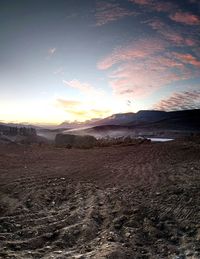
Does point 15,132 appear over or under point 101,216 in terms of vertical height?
over

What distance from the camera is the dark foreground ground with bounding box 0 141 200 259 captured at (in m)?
5.04

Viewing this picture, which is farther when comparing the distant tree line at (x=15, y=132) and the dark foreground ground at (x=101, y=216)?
the distant tree line at (x=15, y=132)

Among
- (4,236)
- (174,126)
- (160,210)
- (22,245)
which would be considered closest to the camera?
(22,245)

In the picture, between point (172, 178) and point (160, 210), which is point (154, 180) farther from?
point (160, 210)

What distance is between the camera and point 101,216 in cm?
660

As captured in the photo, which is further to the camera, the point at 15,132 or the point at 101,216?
the point at 15,132

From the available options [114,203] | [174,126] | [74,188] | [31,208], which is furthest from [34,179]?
[174,126]

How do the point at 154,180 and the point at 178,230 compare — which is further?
the point at 154,180

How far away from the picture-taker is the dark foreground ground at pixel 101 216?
504 centimetres

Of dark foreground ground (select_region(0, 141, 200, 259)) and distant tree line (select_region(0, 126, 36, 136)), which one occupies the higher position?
distant tree line (select_region(0, 126, 36, 136))

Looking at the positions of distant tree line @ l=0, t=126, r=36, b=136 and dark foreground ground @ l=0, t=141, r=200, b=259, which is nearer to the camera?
dark foreground ground @ l=0, t=141, r=200, b=259

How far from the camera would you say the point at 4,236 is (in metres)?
5.55

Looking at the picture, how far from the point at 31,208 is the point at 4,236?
1.79 meters

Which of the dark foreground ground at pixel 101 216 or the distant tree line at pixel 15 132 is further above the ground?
the distant tree line at pixel 15 132
